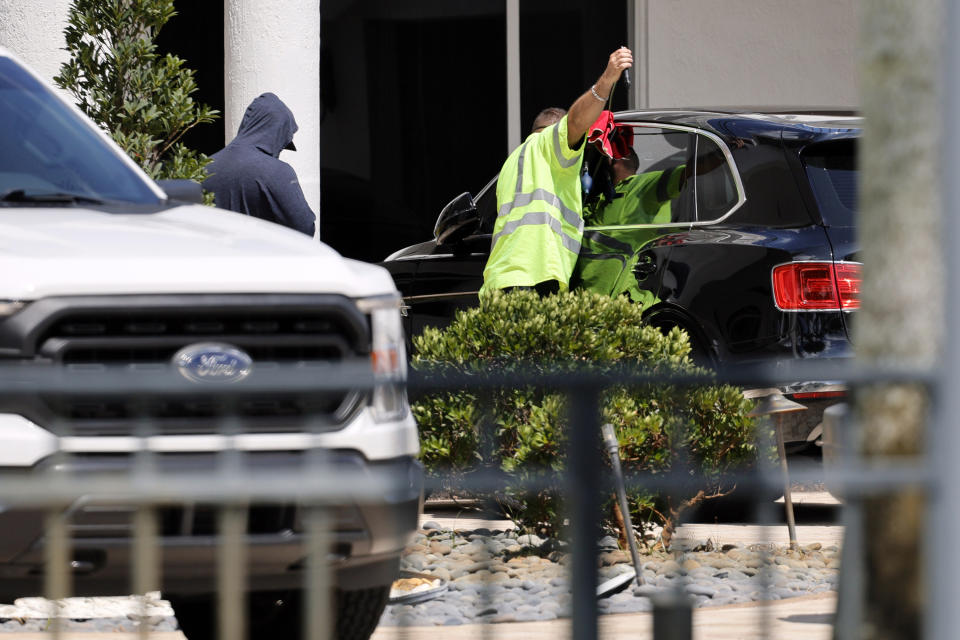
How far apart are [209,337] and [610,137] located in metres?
4.60

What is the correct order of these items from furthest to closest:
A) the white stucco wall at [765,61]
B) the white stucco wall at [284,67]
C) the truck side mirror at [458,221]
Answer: the white stucco wall at [765,61] → the white stucco wall at [284,67] → the truck side mirror at [458,221]

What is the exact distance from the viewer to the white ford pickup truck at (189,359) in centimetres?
305

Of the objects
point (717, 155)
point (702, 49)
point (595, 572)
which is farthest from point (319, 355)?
point (702, 49)

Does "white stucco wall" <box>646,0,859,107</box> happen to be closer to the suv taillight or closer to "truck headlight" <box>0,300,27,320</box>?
the suv taillight

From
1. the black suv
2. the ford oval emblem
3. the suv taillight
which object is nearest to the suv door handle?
the black suv

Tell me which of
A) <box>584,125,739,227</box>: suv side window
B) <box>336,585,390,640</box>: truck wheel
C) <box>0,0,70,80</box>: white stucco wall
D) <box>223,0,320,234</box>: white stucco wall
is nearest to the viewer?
<box>336,585,390,640</box>: truck wheel

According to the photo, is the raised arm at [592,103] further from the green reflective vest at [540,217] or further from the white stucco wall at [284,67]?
the white stucco wall at [284,67]

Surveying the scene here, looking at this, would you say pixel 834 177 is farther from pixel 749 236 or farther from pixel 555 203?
pixel 555 203

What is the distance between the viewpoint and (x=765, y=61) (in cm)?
1496

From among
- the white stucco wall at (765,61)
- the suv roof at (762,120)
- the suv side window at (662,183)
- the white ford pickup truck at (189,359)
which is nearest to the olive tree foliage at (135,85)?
the suv side window at (662,183)

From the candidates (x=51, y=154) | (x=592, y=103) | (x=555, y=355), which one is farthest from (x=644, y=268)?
(x=51, y=154)

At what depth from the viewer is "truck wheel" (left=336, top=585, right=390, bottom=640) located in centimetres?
430

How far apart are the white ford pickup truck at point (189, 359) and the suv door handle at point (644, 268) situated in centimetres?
316

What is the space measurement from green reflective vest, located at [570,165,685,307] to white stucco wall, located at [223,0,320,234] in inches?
119
